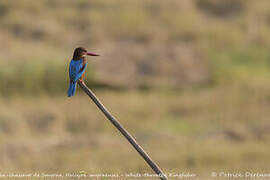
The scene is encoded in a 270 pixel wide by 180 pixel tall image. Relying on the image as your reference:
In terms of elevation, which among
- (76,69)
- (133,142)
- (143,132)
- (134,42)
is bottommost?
(143,132)

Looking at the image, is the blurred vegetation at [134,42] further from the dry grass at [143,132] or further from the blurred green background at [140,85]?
the dry grass at [143,132]

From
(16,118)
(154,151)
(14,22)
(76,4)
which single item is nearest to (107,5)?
(76,4)

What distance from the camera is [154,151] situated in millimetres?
11609

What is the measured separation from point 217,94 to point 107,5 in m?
6.97

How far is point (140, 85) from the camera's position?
17172 mm

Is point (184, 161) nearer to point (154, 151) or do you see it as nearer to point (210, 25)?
point (154, 151)

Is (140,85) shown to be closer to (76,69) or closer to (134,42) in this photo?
(134,42)

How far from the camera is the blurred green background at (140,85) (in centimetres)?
1133

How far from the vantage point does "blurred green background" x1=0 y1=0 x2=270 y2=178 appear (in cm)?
1133

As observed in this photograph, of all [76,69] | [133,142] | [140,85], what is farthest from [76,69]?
[140,85]

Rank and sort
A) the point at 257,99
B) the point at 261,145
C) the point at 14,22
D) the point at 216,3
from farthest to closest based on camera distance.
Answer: the point at 216,3
the point at 14,22
the point at 257,99
the point at 261,145

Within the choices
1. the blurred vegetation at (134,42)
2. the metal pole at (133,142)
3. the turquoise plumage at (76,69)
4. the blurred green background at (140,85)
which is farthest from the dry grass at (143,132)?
the metal pole at (133,142)

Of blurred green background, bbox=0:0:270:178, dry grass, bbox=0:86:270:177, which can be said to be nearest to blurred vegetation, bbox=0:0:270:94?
blurred green background, bbox=0:0:270:178

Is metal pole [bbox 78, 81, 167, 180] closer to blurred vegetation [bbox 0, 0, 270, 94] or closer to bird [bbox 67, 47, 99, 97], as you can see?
bird [bbox 67, 47, 99, 97]
